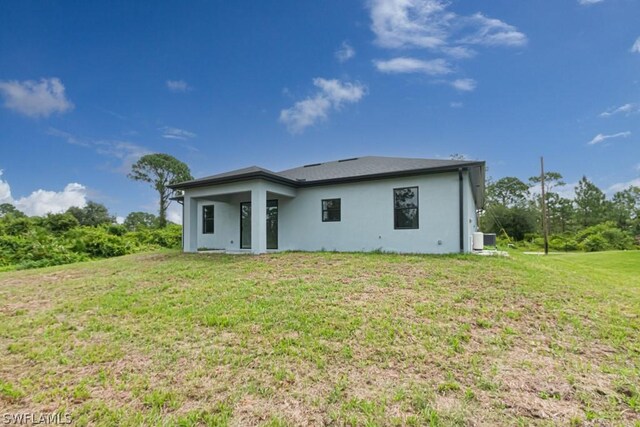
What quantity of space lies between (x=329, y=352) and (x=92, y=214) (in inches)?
1368

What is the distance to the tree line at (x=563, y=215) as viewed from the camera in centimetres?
2592

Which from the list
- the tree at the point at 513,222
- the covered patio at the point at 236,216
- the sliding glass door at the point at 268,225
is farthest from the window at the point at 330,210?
the tree at the point at 513,222

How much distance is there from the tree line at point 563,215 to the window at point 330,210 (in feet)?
76.0

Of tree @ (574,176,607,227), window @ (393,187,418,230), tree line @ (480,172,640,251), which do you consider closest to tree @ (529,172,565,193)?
tree line @ (480,172,640,251)

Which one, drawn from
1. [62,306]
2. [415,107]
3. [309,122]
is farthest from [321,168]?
[62,306]

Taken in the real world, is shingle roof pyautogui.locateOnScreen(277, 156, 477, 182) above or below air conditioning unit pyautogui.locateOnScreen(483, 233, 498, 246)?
above

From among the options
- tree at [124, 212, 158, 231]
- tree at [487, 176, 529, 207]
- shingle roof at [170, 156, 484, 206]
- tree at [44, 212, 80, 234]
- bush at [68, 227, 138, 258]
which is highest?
tree at [487, 176, 529, 207]

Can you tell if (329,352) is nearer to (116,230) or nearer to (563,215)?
(116,230)

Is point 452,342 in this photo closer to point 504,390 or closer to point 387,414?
point 504,390

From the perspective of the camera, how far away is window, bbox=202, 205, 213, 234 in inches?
579

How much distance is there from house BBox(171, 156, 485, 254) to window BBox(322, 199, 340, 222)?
4cm

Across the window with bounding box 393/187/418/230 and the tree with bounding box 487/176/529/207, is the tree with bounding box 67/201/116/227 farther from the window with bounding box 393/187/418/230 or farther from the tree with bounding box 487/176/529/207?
the tree with bounding box 487/176/529/207

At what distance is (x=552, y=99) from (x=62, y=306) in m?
18.9

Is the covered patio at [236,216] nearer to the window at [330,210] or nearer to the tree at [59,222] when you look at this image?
the window at [330,210]
